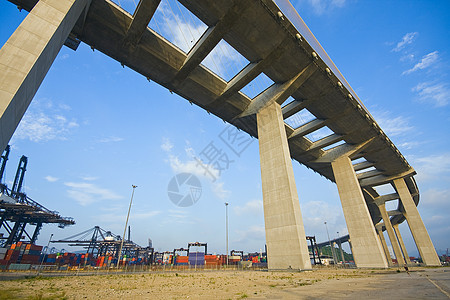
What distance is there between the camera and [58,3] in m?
9.80

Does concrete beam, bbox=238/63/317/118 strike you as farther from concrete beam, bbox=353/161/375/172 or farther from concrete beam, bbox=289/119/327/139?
concrete beam, bbox=353/161/375/172

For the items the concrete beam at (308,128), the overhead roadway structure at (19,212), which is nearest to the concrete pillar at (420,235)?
the concrete beam at (308,128)

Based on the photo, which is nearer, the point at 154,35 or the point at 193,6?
the point at 193,6

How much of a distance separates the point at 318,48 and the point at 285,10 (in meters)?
6.35

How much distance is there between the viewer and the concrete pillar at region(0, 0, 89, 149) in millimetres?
7387

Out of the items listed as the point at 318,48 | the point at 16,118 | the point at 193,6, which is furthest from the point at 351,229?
the point at 16,118

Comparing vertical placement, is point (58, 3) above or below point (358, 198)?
above

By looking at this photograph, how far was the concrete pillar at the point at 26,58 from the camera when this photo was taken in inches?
291

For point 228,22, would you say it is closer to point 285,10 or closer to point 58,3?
point 285,10

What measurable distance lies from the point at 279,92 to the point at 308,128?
27.9 ft

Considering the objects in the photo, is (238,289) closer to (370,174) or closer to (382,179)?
(370,174)

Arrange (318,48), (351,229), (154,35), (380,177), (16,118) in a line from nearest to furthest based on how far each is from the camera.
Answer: (16,118) < (154,35) < (318,48) < (351,229) < (380,177)

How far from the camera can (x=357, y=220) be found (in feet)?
97.7

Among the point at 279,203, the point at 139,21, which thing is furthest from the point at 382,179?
the point at 139,21
